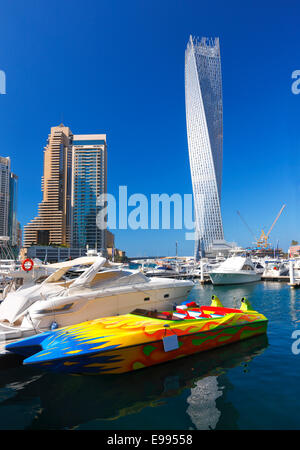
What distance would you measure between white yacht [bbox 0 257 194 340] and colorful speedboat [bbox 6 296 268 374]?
1.31 meters

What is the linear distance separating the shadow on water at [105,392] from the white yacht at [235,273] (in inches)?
1047

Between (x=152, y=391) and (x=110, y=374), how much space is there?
4.81ft

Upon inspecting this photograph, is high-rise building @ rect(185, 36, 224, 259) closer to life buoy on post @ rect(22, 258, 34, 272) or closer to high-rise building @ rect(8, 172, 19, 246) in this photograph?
life buoy on post @ rect(22, 258, 34, 272)

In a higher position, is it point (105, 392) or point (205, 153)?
point (205, 153)

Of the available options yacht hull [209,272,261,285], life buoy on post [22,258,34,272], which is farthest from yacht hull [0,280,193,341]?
yacht hull [209,272,261,285]

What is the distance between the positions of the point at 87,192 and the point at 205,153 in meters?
71.8

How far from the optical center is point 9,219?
162875mm

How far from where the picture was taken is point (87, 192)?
142750mm

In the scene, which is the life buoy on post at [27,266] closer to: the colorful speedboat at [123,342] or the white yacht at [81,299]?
the white yacht at [81,299]

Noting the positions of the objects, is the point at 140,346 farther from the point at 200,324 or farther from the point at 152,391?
the point at 200,324

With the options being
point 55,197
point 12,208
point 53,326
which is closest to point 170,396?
point 53,326

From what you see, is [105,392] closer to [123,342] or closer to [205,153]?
[123,342]

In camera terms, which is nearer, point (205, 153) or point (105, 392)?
point (105, 392)
